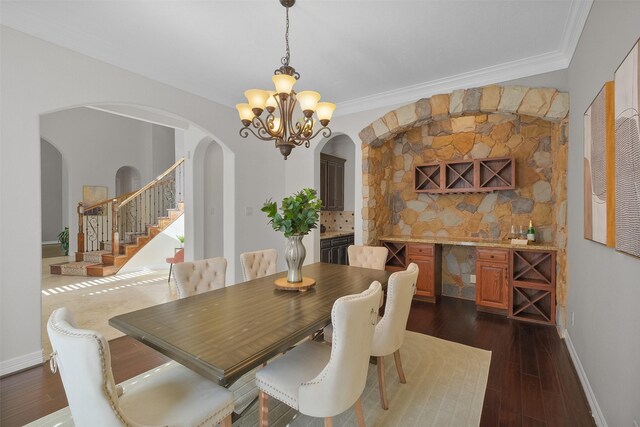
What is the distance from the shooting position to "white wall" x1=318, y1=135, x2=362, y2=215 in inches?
234

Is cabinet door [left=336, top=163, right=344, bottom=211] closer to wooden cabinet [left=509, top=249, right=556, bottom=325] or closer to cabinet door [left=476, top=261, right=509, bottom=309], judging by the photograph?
cabinet door [left=476, top=261, right=509, bottom=309]

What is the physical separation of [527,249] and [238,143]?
4.04m

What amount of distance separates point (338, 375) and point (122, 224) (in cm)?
772

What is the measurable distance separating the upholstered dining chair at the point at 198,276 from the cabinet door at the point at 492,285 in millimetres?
3130

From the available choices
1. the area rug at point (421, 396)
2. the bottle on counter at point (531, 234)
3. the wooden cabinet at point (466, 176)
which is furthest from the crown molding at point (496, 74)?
the area rug at point (421, 396)

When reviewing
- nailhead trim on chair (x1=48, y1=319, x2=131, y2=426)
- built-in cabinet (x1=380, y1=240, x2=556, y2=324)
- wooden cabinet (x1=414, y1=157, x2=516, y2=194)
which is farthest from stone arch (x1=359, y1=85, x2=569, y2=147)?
nailhead trim on chair (x1=48, y1=319, x2=131, y2=426)

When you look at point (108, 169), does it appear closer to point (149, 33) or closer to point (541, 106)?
point (149, 33)

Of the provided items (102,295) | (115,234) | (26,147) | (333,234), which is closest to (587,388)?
(333,234)

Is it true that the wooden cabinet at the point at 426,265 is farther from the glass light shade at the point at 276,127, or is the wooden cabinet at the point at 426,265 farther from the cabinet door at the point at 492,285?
the glass light shade at the point at 276,127

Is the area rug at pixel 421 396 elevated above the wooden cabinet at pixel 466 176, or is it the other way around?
the wooden cabinet at pixel 466 176

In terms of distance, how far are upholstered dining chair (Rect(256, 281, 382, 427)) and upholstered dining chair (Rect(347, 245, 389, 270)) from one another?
1648mm

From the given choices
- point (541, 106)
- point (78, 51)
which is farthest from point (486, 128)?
point (78, 51)

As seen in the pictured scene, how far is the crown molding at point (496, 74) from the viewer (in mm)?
2357

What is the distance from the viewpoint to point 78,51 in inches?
107
